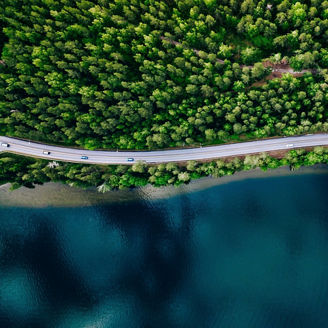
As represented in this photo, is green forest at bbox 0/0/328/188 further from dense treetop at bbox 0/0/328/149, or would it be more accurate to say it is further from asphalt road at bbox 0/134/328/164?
asphalt road at bbox 0/134/328/164

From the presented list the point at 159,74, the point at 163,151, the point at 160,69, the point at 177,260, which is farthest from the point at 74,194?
the point at 160,69

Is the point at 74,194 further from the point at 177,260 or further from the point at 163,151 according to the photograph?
the point at 177,260

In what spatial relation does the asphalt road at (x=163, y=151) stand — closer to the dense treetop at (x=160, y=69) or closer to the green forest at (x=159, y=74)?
the green forest at (x=159, y=74)

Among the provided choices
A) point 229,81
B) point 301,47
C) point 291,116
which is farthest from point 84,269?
point 301,47

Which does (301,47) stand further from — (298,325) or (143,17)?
(298,325)

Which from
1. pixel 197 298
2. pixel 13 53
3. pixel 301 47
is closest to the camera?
pixel 301 47

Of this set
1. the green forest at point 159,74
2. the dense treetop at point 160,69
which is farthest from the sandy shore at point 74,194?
the dense treetop at point 160,69
